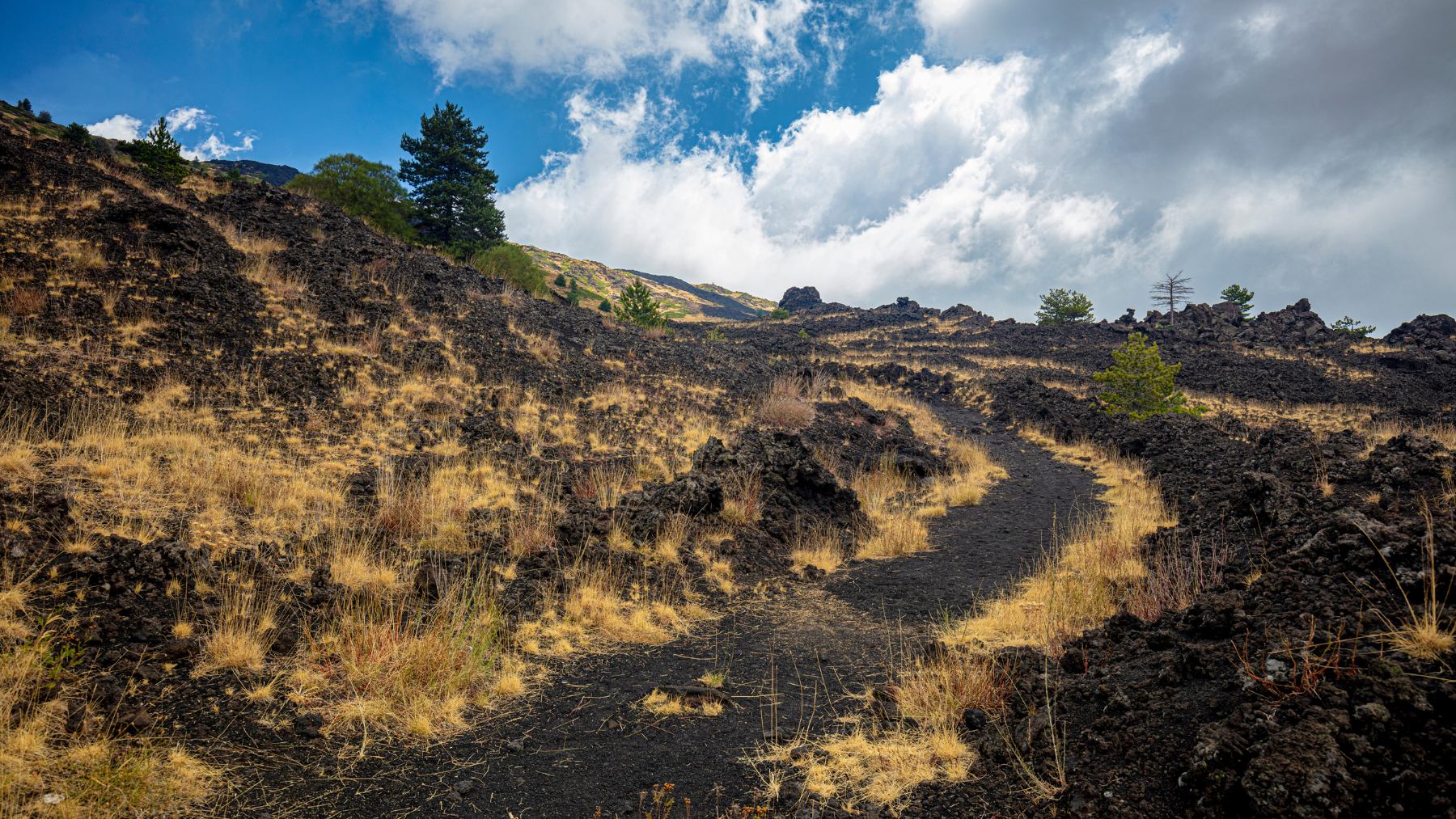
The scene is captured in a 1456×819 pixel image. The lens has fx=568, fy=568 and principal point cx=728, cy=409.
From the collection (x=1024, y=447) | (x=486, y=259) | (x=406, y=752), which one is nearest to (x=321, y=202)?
(x=486, y=259)

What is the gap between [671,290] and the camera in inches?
5148

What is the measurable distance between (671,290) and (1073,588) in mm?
129190

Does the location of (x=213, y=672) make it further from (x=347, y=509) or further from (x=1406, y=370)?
(x=1406, y=370)

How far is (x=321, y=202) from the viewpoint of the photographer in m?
20.2

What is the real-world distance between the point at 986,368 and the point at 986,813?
1419 inches

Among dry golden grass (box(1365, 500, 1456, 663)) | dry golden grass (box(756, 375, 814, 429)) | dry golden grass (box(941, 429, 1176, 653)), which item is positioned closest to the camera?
dry golden grass (box(1365, 500, 1456, 663))

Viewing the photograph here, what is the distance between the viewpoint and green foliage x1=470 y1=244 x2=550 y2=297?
26.8 meters

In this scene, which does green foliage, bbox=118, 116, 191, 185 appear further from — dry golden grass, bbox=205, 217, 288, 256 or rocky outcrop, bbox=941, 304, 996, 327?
rocky outcrop, bbox=941, 304, 996, 327

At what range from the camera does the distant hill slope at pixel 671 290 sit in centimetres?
9350

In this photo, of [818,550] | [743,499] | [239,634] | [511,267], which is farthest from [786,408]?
[511,267]

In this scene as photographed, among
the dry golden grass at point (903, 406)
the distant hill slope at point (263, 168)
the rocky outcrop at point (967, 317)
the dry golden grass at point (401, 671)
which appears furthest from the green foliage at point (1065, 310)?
the distant hill slope at point (263, 168)

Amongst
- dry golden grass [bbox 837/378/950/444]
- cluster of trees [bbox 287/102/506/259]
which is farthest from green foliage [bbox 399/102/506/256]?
dry golden grass [bbox 837/378/950/444]

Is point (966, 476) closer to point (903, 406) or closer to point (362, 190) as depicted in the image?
point (903, 406)

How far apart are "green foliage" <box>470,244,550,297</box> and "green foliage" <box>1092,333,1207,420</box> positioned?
24.4 metres
